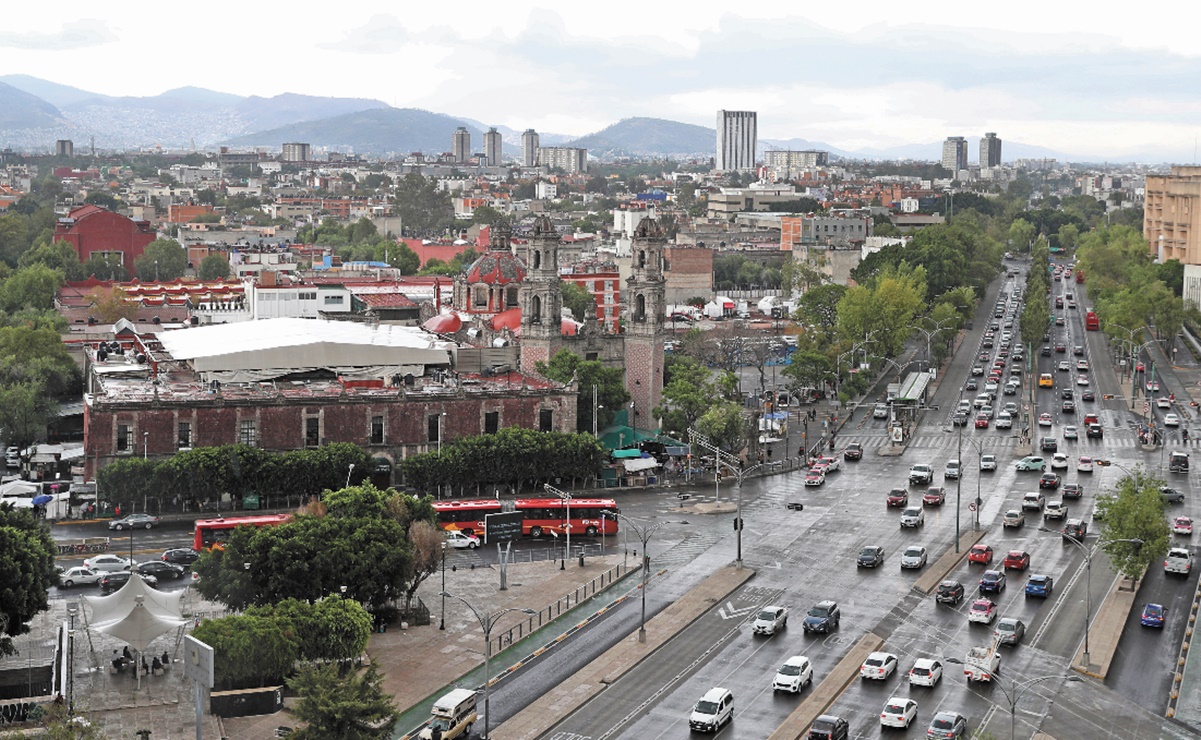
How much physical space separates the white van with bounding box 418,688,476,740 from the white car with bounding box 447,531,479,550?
23354 millimetres

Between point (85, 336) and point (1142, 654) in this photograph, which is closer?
point (1142, 654)

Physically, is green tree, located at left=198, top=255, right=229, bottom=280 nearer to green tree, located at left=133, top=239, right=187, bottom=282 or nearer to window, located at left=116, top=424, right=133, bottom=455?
green tree, located at left=133, top=239, right=187, bottom=282

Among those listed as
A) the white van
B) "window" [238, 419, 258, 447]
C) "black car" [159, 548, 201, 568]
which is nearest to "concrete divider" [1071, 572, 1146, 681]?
the white van

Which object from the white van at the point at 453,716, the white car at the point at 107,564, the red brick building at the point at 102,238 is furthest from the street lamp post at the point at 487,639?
the red brick building at the point at 102,238

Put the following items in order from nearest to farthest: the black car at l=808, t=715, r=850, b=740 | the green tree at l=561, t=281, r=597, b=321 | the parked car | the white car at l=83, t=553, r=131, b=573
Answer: the black car at l=808, t=715, r=850, b=740 < the white car at l=83, t=553, r=131, b=573 < the parked car < the green tree at l=561, t=281, r=597, b=321

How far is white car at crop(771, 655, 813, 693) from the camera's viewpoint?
174 feet

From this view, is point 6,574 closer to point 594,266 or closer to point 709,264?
point 594,266

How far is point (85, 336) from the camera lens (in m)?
123

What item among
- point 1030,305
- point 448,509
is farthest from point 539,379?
point 1030,305

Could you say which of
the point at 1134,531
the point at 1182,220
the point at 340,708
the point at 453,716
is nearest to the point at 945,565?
the point at 1134,531

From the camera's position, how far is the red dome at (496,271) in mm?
115000

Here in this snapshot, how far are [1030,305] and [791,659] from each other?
9854cm

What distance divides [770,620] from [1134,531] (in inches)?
627

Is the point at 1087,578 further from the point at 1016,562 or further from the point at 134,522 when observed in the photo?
the point at 134,522
